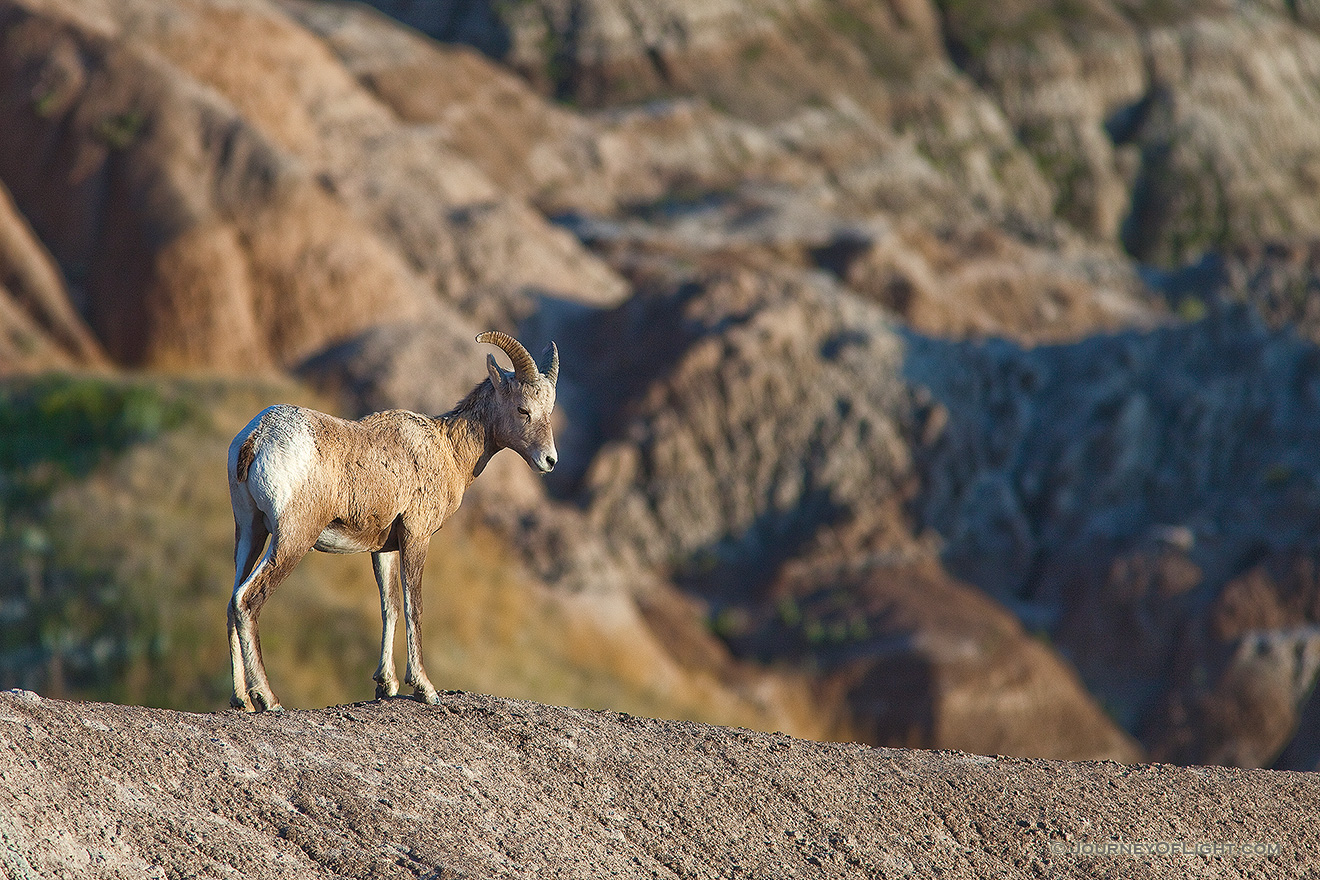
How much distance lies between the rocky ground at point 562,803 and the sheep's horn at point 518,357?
172 centimetres

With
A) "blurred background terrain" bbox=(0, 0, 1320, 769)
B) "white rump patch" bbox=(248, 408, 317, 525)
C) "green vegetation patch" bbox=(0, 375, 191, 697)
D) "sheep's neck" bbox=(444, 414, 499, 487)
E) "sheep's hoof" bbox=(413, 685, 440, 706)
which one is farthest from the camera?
"blurred background terrain" bbox=(0, 0, 1320, 769)

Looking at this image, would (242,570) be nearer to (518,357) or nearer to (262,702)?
(262,702)

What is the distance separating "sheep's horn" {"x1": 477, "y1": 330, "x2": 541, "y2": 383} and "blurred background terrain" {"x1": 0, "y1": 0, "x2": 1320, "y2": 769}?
5723 millimetres

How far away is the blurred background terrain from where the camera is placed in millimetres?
15016

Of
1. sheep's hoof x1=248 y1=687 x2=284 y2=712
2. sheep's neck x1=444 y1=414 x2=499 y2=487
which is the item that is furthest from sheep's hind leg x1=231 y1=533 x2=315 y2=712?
sheep's neck x1=444 y1=414 x2=499 y2=487

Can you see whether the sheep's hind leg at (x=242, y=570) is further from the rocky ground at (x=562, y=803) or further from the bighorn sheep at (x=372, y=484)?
the rocky ground at (x=562, y=803)

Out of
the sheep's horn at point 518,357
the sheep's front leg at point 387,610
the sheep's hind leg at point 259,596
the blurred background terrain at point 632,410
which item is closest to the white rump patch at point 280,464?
the sheep's hind leg at point 259,596

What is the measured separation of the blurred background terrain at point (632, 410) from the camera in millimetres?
15016

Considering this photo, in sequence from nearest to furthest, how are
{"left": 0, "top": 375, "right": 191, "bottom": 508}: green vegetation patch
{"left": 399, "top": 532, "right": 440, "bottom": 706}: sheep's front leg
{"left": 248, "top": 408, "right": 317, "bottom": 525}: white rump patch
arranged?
{"left": 248, "top": 408, "right": 317, "bottom": 525}: white rump patch → {"left": 399, "top": 532, "right": 440, "bottom": 706}: sheep's front leg → {"left": 0, "top": 375, "right": 191, "bottom": 508}: green vegetation patch

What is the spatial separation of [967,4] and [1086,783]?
191 ft

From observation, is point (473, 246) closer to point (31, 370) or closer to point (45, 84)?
point (45, 84)

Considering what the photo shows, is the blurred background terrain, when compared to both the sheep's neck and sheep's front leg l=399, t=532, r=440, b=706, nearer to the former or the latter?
sheep's front leg l=399, t=532, r=440, b=706

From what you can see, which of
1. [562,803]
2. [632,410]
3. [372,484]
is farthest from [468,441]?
[632,410]

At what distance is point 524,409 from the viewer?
23.2 feet
